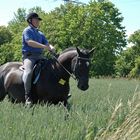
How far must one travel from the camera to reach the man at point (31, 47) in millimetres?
9445

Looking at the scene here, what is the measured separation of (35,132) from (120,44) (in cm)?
6796

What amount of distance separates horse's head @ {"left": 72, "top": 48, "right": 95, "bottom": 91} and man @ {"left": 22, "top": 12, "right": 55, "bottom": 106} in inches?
26.2

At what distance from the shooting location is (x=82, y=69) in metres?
9.03

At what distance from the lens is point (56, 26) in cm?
7406

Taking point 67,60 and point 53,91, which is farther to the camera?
point 67,60

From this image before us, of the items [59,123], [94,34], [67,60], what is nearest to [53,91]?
[67,60]

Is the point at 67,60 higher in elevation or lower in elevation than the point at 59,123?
higher

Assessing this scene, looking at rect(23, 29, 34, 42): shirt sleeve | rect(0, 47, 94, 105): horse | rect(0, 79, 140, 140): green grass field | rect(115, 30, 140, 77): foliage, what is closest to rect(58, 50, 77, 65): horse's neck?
rect(0, 47, 94, 105): horse

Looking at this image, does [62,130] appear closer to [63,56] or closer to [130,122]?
[130,122]

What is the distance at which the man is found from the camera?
945 centimetres

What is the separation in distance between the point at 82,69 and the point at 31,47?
48.7 inches

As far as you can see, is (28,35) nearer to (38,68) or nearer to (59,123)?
(38,68)

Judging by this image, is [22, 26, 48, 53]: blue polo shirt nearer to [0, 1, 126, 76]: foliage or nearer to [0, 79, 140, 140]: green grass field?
[0, 79, 140, 140]: green grass field

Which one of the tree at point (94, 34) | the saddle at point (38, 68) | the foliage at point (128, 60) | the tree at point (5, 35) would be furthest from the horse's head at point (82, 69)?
the tree at point (5, 35)
